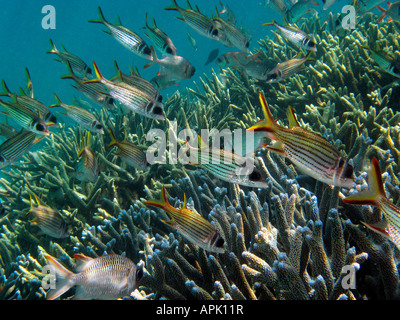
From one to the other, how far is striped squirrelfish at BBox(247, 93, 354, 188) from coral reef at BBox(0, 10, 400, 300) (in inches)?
11.1

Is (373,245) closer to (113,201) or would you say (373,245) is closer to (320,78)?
(113,201)

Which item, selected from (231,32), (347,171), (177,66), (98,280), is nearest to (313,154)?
(347,171)

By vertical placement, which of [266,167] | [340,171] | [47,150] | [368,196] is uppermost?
[47,150]

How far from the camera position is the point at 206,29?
4477 mm

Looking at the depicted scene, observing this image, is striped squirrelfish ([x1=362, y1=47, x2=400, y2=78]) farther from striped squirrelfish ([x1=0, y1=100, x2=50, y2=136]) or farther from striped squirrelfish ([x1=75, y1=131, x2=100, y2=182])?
striped squirrelfish ([x1=0, y1=100, x2=50, y2=136])

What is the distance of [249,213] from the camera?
2.15m

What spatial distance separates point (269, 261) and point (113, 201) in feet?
7.81

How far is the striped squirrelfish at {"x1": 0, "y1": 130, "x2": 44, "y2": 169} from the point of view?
10.6ft

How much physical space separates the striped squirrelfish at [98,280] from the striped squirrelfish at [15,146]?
86.4 inches

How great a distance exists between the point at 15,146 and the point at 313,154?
3.55 meters

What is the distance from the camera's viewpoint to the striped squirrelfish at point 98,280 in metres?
1.77

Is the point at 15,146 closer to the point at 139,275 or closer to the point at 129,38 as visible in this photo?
the point at 129,38

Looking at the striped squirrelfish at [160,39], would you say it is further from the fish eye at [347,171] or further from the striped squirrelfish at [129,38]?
the fish eye at [347,171]

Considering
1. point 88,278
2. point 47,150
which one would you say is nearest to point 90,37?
point 47,150
